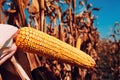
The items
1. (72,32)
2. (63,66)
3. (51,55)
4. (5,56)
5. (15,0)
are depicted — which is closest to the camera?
(5,56)

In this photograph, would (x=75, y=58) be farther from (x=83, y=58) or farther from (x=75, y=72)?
(x=75, y=72)

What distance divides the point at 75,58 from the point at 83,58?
92 mm

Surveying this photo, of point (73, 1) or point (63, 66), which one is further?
point (73, 1)

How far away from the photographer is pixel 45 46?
1954 millimetres

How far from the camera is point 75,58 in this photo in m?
2.12

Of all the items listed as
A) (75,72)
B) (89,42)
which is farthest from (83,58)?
(89,42)

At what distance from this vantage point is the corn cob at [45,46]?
188 centimetres

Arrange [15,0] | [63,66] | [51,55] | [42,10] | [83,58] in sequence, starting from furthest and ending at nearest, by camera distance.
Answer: [63,66], [42,10], [15,0], [83,58], [51,55]

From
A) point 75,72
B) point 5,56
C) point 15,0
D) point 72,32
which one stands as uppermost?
point 15,0

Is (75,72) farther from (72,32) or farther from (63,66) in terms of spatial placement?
(72,32)

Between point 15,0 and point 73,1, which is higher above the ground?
point 15,0

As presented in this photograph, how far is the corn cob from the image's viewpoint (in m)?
1.88

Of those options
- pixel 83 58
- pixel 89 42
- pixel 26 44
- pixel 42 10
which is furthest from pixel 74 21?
pixel 26 44

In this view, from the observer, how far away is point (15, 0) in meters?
2.70
